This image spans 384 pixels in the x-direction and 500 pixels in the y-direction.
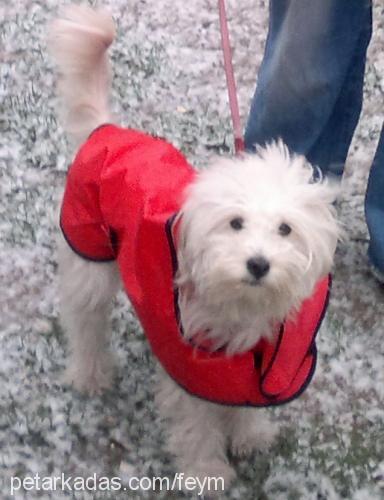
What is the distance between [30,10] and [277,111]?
6.66 feet

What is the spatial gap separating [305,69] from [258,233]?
1200 mm

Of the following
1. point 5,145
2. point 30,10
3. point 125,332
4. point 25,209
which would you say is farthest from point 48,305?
point 30,10

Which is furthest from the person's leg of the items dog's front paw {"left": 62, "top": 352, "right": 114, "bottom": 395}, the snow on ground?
dog's front paw {"left": 62, "top": 352, "right": 114, "bottom": 395}

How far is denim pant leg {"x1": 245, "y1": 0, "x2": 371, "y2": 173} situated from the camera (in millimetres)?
3023

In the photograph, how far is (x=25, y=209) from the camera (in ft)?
12.0

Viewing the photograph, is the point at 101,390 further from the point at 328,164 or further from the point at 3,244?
the point at 328,164

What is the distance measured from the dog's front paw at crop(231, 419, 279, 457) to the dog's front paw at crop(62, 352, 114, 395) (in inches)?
17.7

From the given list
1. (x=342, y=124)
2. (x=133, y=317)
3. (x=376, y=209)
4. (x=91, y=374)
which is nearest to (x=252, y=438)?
(x=91, y=374)

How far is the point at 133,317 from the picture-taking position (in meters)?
3.23

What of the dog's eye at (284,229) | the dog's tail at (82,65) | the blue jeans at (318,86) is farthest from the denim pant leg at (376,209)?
the dog's eye at (284,229)

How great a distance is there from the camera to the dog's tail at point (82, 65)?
2.63 m

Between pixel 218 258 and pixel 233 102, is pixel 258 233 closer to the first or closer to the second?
pixel 218 258

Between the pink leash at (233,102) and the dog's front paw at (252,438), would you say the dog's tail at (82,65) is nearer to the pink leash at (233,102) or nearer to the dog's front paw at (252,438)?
the pink leash at (233,102)

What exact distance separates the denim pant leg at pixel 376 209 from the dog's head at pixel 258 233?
130cm
